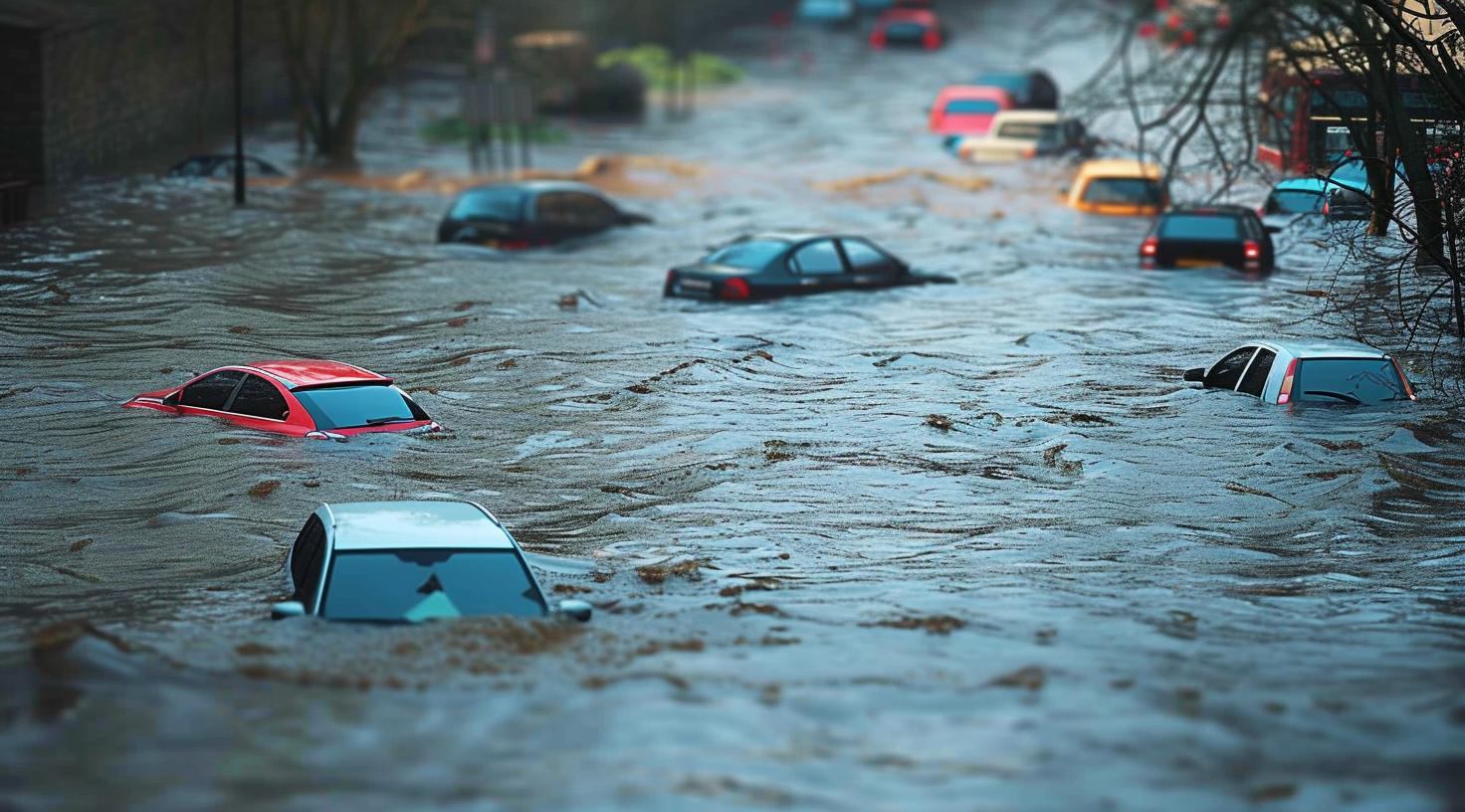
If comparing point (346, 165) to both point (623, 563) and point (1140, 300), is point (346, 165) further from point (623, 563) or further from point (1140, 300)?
point (623, 563)

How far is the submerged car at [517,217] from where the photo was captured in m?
31.5

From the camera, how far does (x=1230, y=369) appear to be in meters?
21.0

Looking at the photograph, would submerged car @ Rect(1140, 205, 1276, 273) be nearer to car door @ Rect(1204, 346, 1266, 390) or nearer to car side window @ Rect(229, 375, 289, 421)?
car door @ Rect(1204, 346, 1266, 390)

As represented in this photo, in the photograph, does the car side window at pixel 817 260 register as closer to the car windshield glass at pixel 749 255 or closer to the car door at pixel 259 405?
the car windshield glass at pixel 749 255

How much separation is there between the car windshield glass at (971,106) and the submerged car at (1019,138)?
772cm

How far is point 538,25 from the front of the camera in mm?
65938

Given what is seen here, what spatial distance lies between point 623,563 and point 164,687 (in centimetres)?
462

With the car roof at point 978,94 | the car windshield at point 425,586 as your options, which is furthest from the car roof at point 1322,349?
the car roof at point 978,94

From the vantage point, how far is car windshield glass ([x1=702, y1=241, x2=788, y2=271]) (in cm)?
2675

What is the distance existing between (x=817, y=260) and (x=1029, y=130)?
18.0 meters

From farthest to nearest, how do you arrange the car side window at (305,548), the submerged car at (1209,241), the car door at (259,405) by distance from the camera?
the submerged car at (1209,241), the car door at (259,405), the car side window at (305,548)

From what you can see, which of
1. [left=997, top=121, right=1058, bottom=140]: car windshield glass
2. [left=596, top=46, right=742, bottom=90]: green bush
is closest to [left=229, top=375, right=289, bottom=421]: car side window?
[left=997, top=121, right=1058, bottom=140]: car windshield glass

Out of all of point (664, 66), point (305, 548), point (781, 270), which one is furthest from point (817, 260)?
point (664, 66)

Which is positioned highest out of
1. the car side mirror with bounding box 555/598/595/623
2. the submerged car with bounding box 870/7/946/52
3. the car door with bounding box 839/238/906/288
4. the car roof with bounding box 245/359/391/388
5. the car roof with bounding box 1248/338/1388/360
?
the submerged car with bounding box 870/7/946/52
